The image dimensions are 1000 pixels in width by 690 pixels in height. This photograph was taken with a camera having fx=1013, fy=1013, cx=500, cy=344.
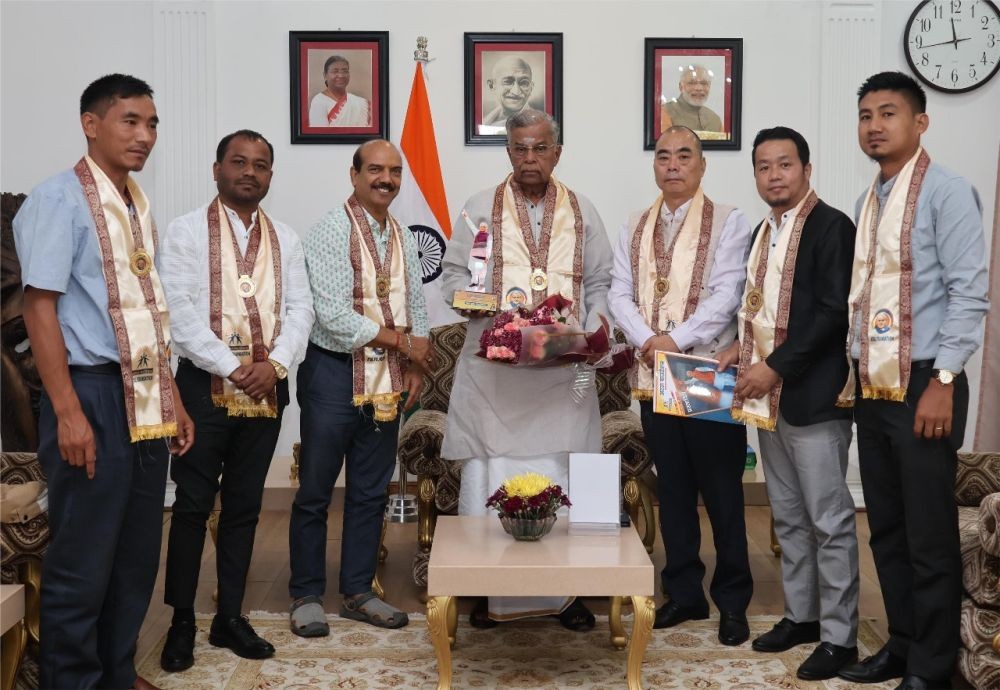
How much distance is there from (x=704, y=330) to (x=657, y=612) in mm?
1014

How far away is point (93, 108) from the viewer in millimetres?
2643

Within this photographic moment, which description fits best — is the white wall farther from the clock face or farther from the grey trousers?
the grey trousers

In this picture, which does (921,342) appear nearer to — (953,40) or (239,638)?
(239,638)

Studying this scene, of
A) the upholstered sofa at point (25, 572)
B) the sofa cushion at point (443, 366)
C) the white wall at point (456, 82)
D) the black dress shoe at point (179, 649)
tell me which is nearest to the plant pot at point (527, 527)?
the black dress shoe at point (179, 649)

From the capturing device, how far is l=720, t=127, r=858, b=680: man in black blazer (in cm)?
312

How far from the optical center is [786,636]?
330 cm

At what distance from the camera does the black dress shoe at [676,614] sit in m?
3.53

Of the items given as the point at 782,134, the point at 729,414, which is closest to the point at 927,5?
the point at 782,134

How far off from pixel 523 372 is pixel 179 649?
56.6 inches

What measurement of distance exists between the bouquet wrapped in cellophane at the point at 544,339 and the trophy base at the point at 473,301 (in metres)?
0.07

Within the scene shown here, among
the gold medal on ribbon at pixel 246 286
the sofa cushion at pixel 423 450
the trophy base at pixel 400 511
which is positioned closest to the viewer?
the gold medal on ribbon at pixel 246 286

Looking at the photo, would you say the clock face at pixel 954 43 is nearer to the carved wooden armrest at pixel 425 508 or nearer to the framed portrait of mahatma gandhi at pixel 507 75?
the framed portrait of mahatma gandhi at pixel 507 75

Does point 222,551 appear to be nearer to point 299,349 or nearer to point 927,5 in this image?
point 299,349

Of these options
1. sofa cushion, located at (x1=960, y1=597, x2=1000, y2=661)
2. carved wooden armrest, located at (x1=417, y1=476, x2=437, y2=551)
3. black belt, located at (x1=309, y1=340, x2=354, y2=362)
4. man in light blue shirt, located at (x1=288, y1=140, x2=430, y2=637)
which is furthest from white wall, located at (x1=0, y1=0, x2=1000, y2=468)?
sofa cushion, located at (x1=960, y1=597, x2=1000, y2=661)
